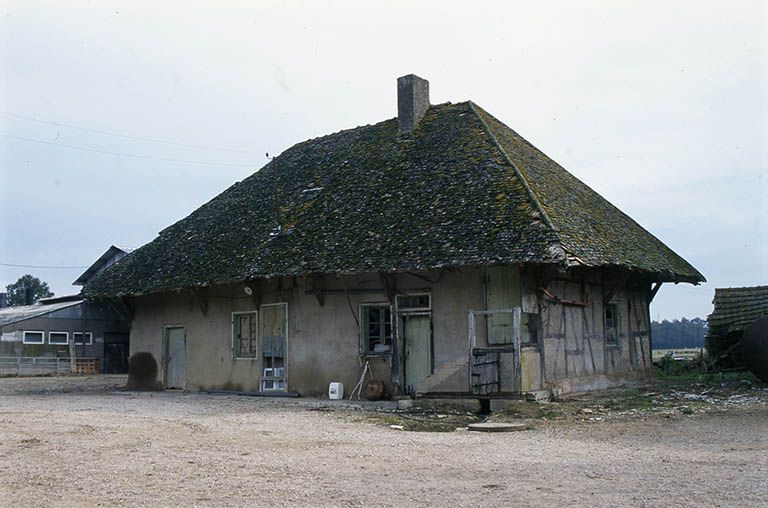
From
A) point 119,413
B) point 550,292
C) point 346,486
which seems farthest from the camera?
point 550,292

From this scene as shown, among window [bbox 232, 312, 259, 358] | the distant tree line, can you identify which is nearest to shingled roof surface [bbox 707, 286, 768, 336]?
window [bbox 232, 312, 259, 358]

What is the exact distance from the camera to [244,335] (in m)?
19.5

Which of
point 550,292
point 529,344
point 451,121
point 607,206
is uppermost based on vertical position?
point 451,121

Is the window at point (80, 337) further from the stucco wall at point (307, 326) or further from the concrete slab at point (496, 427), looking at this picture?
the concrete slab at point (496, 427)

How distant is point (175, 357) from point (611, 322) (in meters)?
12.0

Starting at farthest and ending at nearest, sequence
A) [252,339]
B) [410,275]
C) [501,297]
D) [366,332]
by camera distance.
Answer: [252,339] < [366,332] < [410,275] < [501,297]

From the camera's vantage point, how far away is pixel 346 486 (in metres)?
7.19

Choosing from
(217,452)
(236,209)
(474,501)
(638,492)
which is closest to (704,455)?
(638,492)

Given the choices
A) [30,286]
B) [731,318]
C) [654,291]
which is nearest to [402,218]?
[654,291]

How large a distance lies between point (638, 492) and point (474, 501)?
4.82 ft

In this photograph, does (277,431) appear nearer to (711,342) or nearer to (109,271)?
(109,271)

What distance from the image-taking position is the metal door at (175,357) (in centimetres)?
2134

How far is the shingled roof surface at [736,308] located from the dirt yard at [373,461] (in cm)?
824

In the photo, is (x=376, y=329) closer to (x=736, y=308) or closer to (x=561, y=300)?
(x=561, y=300)
